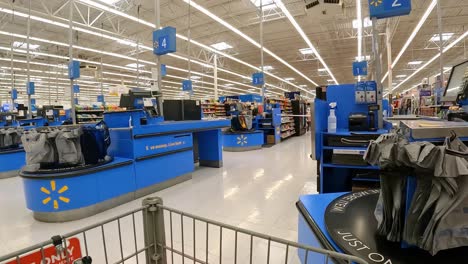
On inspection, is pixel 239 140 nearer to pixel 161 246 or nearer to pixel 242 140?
pixel 242 140

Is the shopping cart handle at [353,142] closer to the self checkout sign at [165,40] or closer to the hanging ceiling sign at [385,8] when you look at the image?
the hanging ceiling sign at [385,8]

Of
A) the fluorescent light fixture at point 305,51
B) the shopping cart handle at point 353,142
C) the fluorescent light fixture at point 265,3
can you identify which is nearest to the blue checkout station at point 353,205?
the shopping cart handle at point 353,142

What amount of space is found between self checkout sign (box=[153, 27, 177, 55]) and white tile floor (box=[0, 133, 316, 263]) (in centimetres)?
229

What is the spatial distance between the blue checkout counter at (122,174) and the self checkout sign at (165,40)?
121 centimetres

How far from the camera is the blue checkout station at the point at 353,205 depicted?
3.16ft

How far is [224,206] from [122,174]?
1.40 m

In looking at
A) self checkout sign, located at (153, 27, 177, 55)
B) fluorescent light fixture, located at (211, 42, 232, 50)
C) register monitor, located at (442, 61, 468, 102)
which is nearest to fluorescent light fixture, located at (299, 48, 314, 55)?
fluorescent light fixture, located at (211, 42, 232, 50)

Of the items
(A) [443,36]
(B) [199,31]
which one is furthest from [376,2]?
(A) [443,36]

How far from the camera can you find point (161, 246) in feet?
3.48

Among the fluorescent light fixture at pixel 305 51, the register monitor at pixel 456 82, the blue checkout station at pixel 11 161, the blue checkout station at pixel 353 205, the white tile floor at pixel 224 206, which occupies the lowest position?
the white tile floor at pixel 224 206

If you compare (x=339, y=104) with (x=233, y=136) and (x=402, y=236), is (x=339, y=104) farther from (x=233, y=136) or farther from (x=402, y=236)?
(x=233, y=136)

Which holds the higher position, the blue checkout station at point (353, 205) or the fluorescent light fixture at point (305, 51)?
the fluorescent light fixture at point (305, 51)

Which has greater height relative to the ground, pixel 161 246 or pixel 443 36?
pixel 443 36

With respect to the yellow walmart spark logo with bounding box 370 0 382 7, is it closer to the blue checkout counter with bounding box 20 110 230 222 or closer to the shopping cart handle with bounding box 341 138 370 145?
the shopping cart handle with bounding box 341 138 370 145
